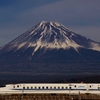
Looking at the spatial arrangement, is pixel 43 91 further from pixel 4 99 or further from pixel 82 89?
pixel 4 99

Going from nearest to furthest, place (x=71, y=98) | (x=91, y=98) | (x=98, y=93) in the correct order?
1. (x=71, y=98)
2. (x=91, y=98)
3. (x=98, y=93)

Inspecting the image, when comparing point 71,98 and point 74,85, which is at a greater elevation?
point 74,85

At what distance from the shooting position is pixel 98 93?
81500mm

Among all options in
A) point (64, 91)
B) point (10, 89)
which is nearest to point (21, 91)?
point (10, 89)

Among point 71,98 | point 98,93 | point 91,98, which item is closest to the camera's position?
point 71,98

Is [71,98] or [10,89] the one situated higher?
[10,89]

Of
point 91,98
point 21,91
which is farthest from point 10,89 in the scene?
point 91,98

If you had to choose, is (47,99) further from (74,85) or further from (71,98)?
(74,85)

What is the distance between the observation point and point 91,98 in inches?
2854

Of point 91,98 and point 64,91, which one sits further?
point 64,91

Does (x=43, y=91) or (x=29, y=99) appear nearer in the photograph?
(x=29, y=99)

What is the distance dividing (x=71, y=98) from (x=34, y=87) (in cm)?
1751

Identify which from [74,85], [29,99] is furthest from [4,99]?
[74,85]

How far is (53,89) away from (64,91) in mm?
2022
